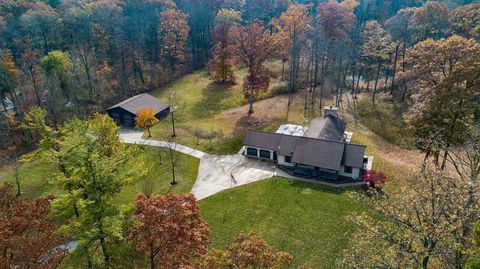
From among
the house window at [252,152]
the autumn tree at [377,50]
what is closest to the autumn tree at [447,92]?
the house window at [252,152]

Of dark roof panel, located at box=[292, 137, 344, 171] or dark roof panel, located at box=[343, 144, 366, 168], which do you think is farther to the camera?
dark roof panel, located at box=[292, 137, 344, 171]

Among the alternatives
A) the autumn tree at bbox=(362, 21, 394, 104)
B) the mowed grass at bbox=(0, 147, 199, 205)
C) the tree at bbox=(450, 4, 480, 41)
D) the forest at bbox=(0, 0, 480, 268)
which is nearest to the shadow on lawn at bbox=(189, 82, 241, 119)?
the forest at bbox=(0, 0, 480, 268)

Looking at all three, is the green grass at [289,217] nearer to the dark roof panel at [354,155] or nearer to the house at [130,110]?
the dark roof panel at [354,155]

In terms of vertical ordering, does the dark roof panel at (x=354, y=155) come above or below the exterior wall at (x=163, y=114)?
above

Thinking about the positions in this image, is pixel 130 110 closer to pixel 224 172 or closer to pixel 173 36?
pixel 224 172

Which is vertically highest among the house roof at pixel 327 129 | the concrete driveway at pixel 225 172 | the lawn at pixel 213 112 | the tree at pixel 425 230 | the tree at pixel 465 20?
the tree at pixel 465 20

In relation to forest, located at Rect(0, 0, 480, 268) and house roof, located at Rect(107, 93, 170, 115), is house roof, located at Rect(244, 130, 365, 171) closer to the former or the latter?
forest, located at Rect(0, 0, 480, 268)
